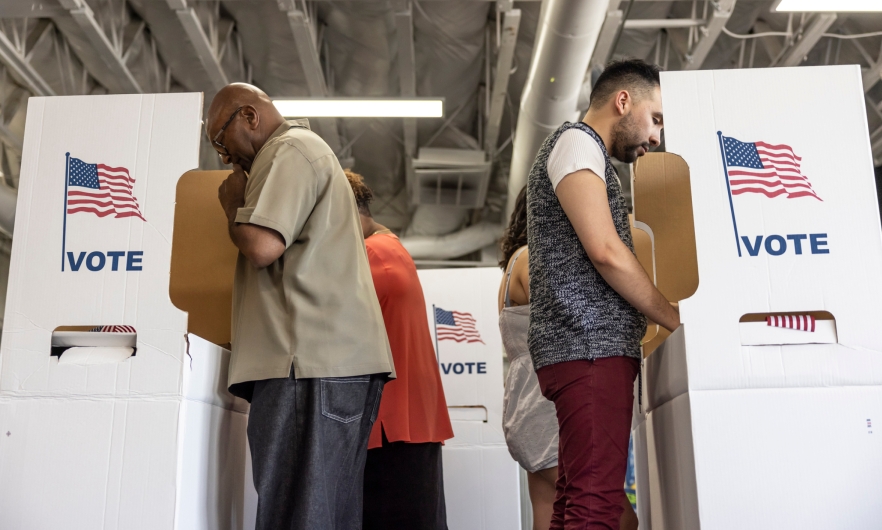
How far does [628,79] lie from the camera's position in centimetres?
179

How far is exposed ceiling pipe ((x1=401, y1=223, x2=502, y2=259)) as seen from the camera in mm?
8141

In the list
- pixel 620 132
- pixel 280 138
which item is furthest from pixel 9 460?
pixel 620 132

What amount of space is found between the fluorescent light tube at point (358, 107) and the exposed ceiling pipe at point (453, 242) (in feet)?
10.1

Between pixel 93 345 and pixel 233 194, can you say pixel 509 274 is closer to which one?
pixel 233 194

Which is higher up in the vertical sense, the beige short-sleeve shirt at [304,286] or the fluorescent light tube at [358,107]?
the fluorescent light tube at [358,107]

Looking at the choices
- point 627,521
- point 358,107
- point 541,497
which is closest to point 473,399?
point 541,497

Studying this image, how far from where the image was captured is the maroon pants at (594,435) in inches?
58.7

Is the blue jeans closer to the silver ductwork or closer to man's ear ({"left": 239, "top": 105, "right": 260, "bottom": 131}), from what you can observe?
man's ear ({"left": 239, "top": 105, "right": 260, "bottom": 131})

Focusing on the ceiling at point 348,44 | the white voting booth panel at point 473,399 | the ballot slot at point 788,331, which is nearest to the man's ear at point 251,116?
the ballot slot at point 788,331

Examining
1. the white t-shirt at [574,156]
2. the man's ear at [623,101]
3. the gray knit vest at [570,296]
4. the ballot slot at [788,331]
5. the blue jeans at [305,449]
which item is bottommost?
the blue jeans at [305,449]

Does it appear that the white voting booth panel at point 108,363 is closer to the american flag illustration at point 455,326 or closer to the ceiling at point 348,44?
the american flag illustration at point 455,326

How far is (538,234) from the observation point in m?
1.71

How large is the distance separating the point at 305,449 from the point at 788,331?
896 millimetres

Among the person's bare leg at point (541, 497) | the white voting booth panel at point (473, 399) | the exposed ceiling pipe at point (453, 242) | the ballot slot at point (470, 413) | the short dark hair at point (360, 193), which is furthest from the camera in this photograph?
the exposed ceiling pipe at point (453, 242)
